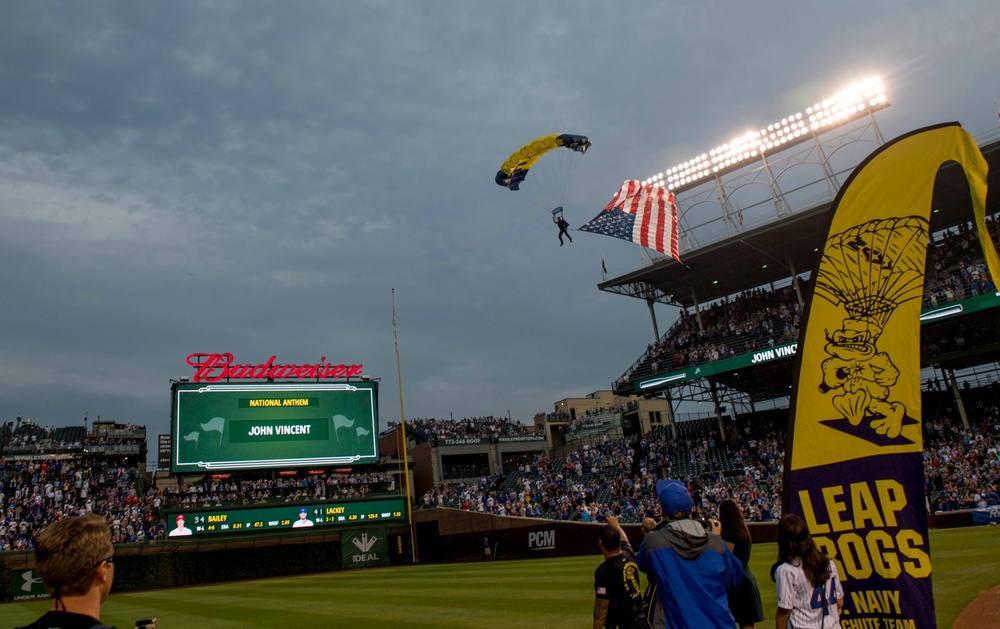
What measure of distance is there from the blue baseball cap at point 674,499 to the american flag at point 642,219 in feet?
80.5

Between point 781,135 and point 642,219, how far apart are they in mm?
15251

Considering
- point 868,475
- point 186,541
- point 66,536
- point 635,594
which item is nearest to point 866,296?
point 868,475

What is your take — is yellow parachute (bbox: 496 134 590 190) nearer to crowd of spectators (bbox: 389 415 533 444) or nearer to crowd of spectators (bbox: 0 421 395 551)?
crowd of spectators (bbox: 0 421 395 551)

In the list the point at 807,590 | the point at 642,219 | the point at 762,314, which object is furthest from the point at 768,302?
the point at 807,590

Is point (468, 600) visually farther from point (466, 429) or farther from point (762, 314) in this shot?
point (466, 429)

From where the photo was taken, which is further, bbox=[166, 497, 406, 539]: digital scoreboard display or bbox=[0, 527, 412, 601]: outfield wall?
bbox=[166, 497, 406, 539]: digital scoreboard display

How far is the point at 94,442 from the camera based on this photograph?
5275 centimetres

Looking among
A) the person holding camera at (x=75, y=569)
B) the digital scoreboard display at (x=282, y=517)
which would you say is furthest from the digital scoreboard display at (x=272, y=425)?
the person holding camera at (x=75, y=569)

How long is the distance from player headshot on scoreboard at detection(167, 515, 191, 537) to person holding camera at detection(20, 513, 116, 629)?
35638 millimetres

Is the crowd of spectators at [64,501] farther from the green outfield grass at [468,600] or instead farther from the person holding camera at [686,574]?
the person holding camera at [686,574]

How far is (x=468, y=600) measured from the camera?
622 inches

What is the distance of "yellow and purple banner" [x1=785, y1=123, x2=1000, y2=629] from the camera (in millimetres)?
5316

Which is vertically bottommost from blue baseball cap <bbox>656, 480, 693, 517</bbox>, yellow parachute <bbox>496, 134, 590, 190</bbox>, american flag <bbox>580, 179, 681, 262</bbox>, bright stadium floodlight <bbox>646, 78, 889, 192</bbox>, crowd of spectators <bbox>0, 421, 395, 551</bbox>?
blue baseball cap <bbox>656, 480, 693, 517</bbox>

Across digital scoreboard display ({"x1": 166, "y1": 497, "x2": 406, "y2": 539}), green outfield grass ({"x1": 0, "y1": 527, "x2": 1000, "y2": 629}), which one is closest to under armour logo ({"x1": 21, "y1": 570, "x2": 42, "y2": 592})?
digital scoreboard display ({"x1": 166, "y1": 497, "x2": 406, "y2": 539})
